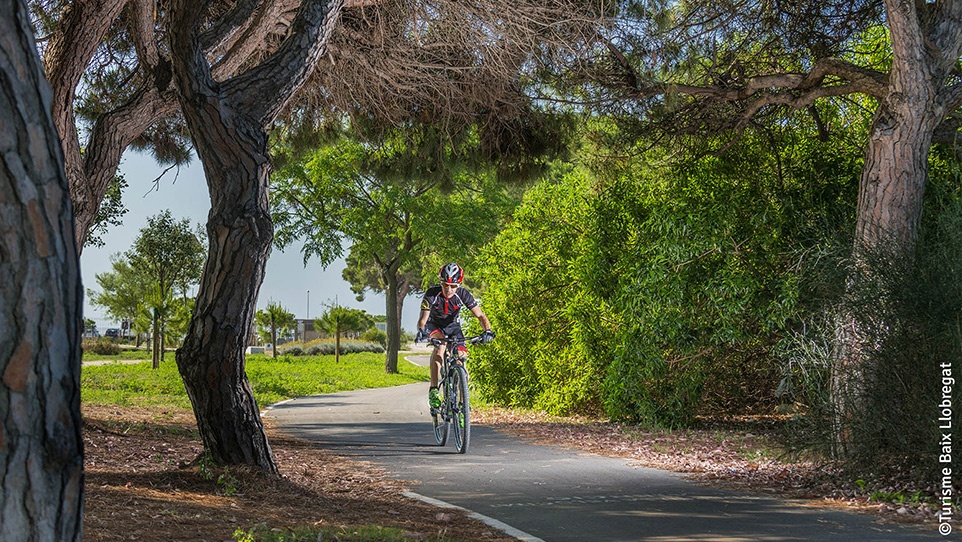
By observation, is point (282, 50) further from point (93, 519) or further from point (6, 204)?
point (6, 204)

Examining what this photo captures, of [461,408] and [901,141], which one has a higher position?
[901,141]

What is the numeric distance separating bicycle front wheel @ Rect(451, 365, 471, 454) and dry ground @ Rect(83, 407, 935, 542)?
133cm

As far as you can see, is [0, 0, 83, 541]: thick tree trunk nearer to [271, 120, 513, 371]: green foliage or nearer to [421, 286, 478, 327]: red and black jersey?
[421, 286, 478, 327]: red and black jersey

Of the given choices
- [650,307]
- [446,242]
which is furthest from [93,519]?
[446,242]

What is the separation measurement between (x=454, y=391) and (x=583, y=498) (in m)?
3.31

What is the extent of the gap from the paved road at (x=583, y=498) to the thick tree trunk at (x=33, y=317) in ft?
12.8

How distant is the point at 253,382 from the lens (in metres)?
25.6

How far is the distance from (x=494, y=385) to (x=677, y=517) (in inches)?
488

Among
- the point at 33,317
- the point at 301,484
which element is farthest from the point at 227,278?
the point at 33,317

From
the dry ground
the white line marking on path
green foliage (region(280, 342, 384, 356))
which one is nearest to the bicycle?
the dry ground

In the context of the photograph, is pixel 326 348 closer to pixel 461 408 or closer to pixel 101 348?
pixel 101 348

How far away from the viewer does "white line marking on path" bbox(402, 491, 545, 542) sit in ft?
20.2

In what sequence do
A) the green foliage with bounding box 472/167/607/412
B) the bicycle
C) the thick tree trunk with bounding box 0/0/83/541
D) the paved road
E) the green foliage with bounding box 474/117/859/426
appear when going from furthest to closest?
the green foliage with bounding box 472/167/607/412 → the green foliage with bounding box 474/117/859/426 → the bicycle → the paved road → the thick tree trunk with bounding box 0/0/83/541

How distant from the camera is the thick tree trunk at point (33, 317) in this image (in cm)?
262
